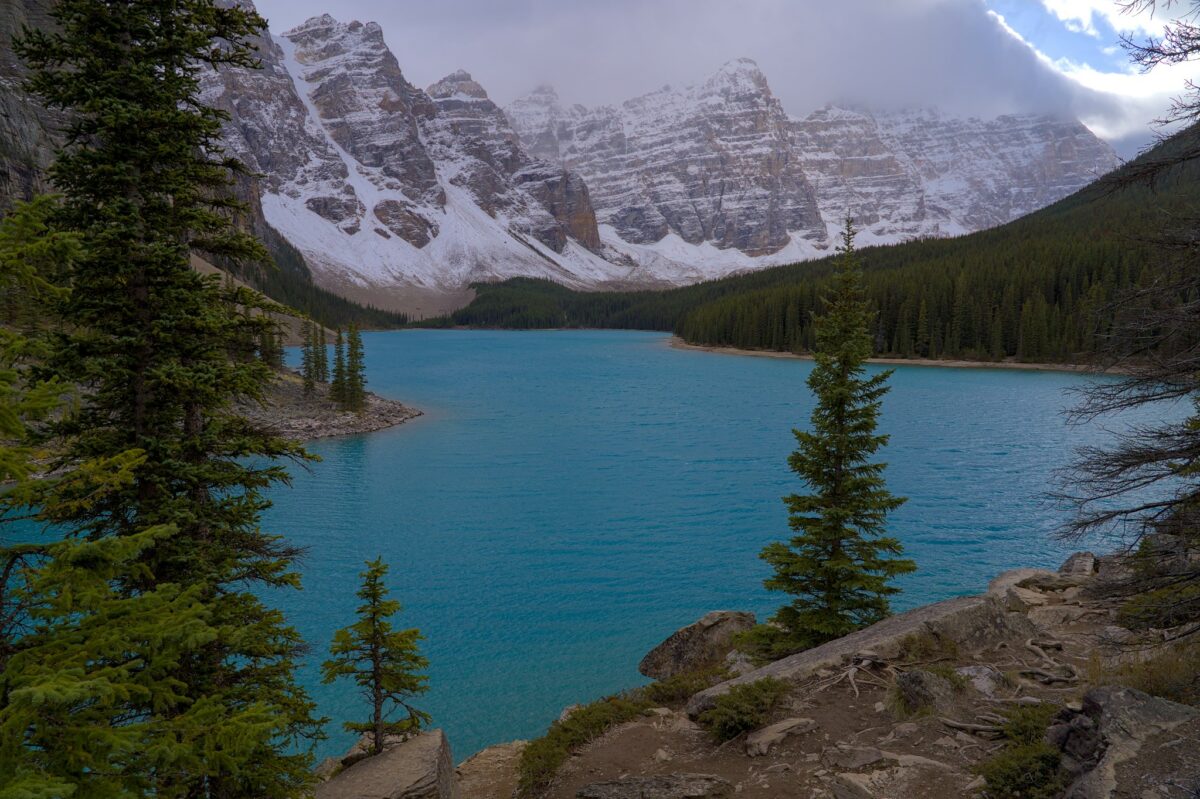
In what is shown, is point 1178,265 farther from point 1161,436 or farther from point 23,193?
point 23,193

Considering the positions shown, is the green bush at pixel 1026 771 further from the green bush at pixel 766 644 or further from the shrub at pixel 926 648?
the green bush at pixel 766 644

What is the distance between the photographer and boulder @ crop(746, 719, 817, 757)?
988 cm

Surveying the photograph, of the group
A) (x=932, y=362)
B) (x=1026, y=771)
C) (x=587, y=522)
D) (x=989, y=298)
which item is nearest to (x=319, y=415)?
(x=587, y=522)

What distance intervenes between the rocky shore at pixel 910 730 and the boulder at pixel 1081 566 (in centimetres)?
561

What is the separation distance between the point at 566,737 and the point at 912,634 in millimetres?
6475

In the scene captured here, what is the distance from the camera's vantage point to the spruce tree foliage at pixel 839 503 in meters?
14.8

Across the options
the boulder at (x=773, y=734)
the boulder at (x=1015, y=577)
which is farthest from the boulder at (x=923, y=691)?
the boulder at (x=1015, y=577)

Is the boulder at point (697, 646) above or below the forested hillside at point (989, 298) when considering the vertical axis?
below

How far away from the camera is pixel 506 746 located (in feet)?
49.2

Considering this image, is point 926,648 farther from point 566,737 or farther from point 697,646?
point 697,646

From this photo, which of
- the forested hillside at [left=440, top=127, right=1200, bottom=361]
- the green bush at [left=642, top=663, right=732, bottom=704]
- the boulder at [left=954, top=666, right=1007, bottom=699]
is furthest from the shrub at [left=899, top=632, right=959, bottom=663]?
the forested hillside at [left=440, top=127, right=1200, bottom=361]

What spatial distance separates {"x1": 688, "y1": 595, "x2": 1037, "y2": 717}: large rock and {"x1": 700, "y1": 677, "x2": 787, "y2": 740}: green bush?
1.77 feet

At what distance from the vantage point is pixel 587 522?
109 ft

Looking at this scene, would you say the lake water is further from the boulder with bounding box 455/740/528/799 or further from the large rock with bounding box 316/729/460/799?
the large rock with bounding box 316/729/460/799
